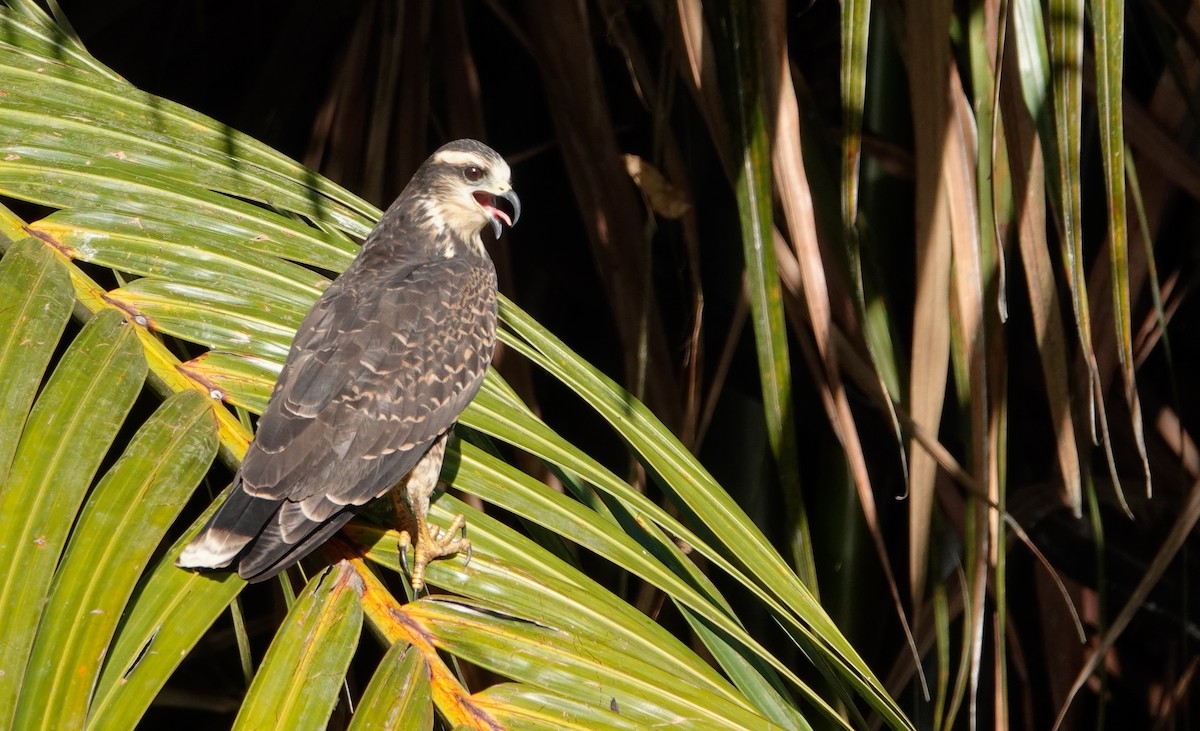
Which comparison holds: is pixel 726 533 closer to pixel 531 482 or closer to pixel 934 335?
→ pixel 531 482

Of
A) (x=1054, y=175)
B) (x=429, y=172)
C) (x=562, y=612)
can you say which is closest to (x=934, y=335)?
(x=1054, y=175)

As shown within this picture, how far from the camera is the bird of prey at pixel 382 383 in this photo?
1956 mm

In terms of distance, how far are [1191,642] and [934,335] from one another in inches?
70.7

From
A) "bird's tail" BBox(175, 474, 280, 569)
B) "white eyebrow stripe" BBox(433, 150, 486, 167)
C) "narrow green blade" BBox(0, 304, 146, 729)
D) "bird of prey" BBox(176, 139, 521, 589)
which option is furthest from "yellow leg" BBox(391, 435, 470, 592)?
"white eyebrow stripe" BBox(433, 150, 486, 167)

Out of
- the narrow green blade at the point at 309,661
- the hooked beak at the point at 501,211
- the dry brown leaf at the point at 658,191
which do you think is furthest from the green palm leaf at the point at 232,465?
the dry brown leaf at the point at 658,191

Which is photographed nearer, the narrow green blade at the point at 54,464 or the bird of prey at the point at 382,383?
the narrow green blade at the point at 54,464

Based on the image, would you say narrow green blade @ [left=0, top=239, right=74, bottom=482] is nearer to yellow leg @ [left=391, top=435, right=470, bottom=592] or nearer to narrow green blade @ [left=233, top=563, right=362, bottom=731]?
narrow green blade @ [left=233, top=563, right=362, bottom=731]

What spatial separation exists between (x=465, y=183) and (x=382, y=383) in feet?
2.61

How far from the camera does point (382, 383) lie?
2.42 metres

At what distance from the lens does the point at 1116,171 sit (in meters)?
1.92

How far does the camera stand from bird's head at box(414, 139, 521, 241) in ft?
9.76

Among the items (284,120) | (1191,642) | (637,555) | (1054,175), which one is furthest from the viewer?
(284,120)

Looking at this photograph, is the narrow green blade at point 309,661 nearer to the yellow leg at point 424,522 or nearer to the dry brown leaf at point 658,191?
the yellow leg at point 424,522

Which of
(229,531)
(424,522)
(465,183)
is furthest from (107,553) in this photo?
(465,183)
